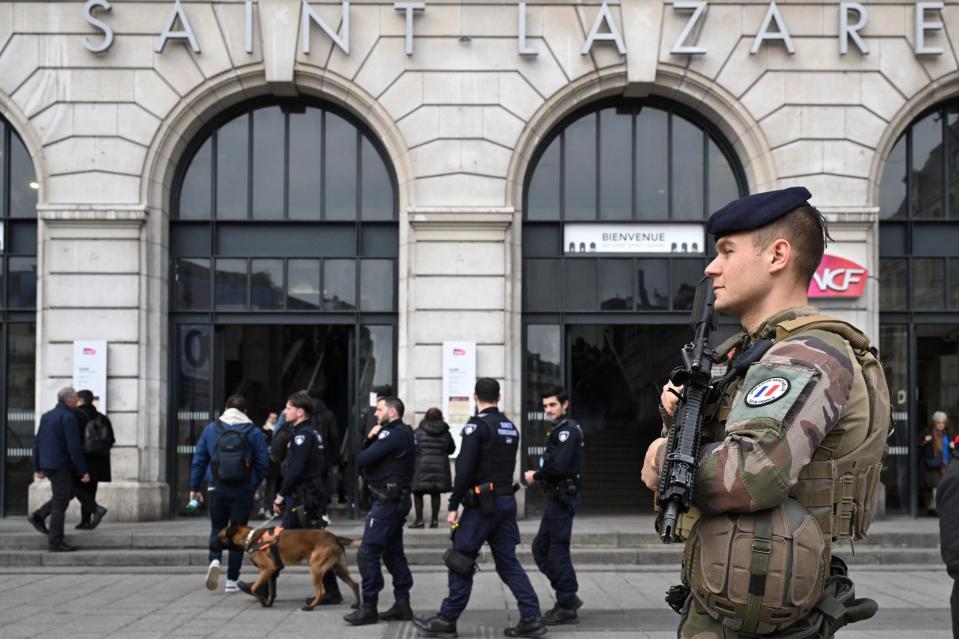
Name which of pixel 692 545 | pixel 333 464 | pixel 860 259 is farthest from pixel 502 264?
pixel 692 545

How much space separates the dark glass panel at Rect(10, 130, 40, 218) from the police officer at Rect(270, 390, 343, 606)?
8.45 m

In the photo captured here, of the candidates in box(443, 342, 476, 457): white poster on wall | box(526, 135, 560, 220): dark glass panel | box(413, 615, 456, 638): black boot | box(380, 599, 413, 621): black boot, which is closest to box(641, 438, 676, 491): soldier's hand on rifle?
box(413, 615, 456, 638): black boot

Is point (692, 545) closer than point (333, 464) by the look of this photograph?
Yes

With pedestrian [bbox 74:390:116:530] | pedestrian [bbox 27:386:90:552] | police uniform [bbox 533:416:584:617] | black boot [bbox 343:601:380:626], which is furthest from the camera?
pedestrian [bbox 74:390:116:530]

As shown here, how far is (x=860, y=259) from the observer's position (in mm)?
15586

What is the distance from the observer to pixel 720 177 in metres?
16.6

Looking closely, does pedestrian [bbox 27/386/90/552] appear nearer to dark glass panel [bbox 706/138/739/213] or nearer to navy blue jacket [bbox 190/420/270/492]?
navy blue jacket [bbox 190/420/270/492]

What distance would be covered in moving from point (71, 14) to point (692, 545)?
1561 centimetres

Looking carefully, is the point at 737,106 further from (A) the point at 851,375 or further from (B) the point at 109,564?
(A) the point at 851,375

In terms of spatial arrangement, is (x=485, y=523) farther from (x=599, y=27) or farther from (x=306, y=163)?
(x=599, y=27)

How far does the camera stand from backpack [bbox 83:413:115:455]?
46.7 ft

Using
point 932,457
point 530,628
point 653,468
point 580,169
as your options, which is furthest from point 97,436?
point 653,468

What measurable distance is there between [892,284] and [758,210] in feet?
48.5

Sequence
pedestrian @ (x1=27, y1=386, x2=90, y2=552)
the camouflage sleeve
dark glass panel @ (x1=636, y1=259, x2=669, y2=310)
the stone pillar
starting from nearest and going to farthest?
the camouflage sleeve
pedestrian @ (x1=27, y1=386, x2=90, y2=552)
the stone pillar
dark glass panel @ (x1=636, y1=259, x2=669, y2=310)
